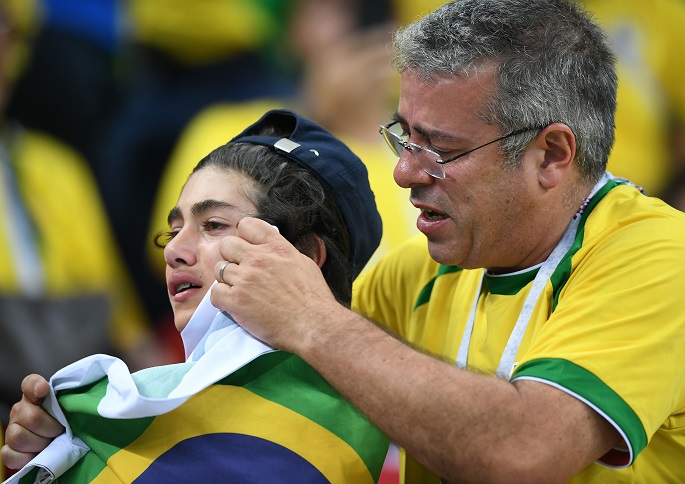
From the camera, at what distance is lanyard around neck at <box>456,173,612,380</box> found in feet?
9.00

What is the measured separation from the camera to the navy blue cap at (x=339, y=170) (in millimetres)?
2900

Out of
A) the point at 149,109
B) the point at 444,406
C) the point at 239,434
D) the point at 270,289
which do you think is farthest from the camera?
the point at 149,109

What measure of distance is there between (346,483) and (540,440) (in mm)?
470

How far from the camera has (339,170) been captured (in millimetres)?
2926

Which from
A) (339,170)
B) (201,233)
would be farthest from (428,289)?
(201,233)

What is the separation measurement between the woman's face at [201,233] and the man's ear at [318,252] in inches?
8.1

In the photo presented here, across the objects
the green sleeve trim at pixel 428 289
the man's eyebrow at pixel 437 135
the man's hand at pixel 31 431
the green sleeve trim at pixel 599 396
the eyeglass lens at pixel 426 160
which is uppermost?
the man's eyebrow at pixel 437 135

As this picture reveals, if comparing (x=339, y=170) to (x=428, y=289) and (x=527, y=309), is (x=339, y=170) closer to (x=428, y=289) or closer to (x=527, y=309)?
(x=428, y=289)

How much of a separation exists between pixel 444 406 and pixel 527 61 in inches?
39.3

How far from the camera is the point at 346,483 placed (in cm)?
245

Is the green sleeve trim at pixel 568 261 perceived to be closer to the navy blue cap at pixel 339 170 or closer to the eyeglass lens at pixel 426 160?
the eyeglass lens at pixel 426 160

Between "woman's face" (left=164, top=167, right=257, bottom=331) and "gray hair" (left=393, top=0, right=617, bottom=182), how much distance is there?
582 millimetres

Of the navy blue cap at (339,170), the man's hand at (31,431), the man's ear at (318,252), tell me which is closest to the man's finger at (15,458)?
the man's hand at (31,431)

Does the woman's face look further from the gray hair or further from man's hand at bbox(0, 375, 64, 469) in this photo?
the gray hair
